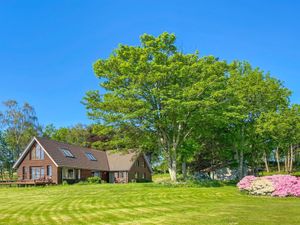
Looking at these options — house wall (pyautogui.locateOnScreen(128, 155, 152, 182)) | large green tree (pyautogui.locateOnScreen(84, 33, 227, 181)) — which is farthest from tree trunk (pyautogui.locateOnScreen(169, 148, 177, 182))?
house wall (pyautogui.locateOnScreen(128, 155, 152, 182))

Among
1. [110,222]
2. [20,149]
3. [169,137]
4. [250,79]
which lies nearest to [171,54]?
[169,137]

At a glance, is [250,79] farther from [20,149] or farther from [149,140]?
[20,149]

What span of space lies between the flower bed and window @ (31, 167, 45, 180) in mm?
31937

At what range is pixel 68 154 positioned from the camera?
Answer: 177 ft

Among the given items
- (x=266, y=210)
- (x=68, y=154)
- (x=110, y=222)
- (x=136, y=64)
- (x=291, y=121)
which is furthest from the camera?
(x=68, y=154)

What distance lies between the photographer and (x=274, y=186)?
997 inches

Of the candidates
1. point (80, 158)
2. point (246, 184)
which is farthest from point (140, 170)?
point (246, 184)

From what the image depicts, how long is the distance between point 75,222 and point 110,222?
1254 mm

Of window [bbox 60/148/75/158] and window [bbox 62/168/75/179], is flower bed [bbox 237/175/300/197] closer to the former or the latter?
window [bbox 62/168/75/179]

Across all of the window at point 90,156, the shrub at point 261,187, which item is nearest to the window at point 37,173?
the window at point 90,156

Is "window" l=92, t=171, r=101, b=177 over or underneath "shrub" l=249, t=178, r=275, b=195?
over

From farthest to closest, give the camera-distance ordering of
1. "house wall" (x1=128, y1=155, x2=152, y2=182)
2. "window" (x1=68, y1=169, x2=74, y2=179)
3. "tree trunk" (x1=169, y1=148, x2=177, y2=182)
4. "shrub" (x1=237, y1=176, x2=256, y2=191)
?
"house wall" (x1=128, y1=155, x2=152, y2=182) → "window" (x1=68, y1=169, x2=74, y2=179) → "tree trunk" (x1=169, y1=148, x2=177, y2=182) → "shrub" (x1=237, y1=176, x2=256, y2=191)

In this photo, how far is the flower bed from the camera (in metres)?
24.6

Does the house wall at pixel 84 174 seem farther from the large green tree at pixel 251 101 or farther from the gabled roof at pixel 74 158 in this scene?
the large green tree at pixel 251 101
